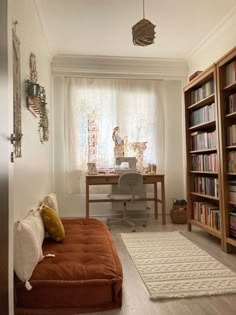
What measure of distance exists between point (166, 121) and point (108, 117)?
103 cm

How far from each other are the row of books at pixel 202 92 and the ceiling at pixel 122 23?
0.83 metres

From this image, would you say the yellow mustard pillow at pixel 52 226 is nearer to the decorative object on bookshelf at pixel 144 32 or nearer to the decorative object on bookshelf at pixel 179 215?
the decorative object on bookshelf at pixel 144 32

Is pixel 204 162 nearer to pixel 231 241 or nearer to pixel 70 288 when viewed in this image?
pixel 231 241

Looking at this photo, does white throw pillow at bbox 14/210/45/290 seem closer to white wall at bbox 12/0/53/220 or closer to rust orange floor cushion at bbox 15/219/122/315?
rust orange floor cushion at bbox 15/219/122/315

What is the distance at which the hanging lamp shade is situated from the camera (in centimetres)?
261

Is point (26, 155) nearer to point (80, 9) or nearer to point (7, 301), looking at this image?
point (7, 301)

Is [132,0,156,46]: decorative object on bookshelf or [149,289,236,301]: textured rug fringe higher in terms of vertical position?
[132,0,156,46]: decorative object on bookshelf

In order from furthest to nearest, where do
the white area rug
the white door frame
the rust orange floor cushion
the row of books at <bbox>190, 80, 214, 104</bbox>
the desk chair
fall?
the desk chair, the row of books at <bbox>190, 80, 214, 104</bbox>, the white area rug, the rust orange floor cushion, the white door frame

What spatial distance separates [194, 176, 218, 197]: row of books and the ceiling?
6.42ft

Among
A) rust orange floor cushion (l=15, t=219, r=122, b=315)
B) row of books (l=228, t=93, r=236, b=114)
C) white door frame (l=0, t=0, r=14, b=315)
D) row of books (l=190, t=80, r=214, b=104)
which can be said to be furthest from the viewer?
row of books (l=190, t=80, r=214, b=104)

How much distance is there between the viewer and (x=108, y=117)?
4.69 m

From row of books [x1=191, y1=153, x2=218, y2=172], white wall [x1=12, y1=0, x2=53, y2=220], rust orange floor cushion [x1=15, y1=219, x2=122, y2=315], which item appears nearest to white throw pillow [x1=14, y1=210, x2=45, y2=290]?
rust orange floor cushion [x1=15, y1=219, x2=122, y2=315]

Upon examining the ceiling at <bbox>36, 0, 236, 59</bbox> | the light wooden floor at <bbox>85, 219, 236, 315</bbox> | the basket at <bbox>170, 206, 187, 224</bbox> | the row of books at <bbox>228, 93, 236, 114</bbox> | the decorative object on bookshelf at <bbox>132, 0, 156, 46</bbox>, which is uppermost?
the ceiling at <bbox>36, 0, 236, 59</bbox>

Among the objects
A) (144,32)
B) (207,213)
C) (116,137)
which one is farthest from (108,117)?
(207,213)
